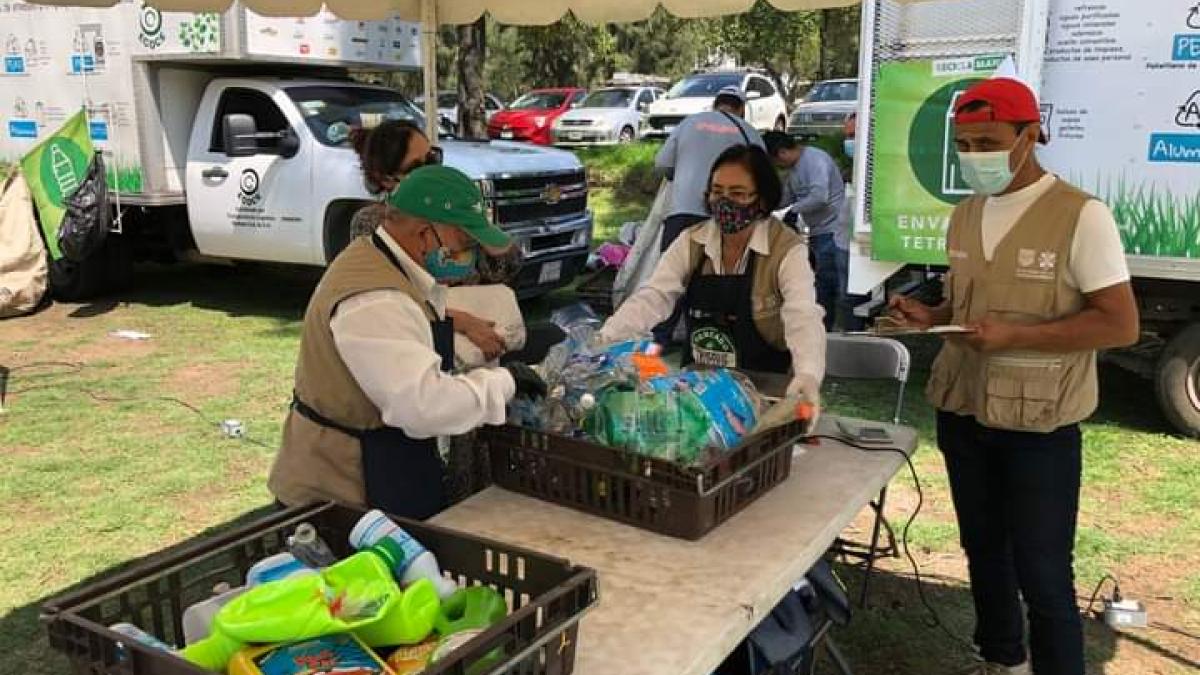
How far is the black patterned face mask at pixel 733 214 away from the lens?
3092mm

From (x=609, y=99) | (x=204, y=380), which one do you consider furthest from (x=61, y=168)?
(x=609, y=99)

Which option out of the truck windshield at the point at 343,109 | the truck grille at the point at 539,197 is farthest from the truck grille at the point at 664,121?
the truck windshield at the point at 343,109

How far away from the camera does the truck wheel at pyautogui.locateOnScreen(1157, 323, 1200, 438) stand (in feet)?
17.6

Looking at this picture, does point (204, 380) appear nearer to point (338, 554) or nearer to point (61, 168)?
point (61, 168)

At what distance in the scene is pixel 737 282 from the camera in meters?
3.13

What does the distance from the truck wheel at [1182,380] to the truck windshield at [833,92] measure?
16.8 metres

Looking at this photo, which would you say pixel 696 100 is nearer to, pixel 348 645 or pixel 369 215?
pixel 369 215

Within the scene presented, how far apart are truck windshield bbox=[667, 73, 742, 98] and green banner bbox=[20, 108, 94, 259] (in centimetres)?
1325

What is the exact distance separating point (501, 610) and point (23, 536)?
3.78 meters

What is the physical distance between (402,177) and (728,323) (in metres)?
1.44

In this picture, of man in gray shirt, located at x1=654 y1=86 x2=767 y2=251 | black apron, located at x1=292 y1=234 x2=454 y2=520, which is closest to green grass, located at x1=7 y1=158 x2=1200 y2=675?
man in gray shirt, located at x1=654 y1=86 x2=767 y2=251

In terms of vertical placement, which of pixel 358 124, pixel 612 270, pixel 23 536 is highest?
pixel 358 124

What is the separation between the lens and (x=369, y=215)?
11.4ft

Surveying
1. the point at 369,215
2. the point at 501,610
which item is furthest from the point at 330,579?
the point at 369,215
